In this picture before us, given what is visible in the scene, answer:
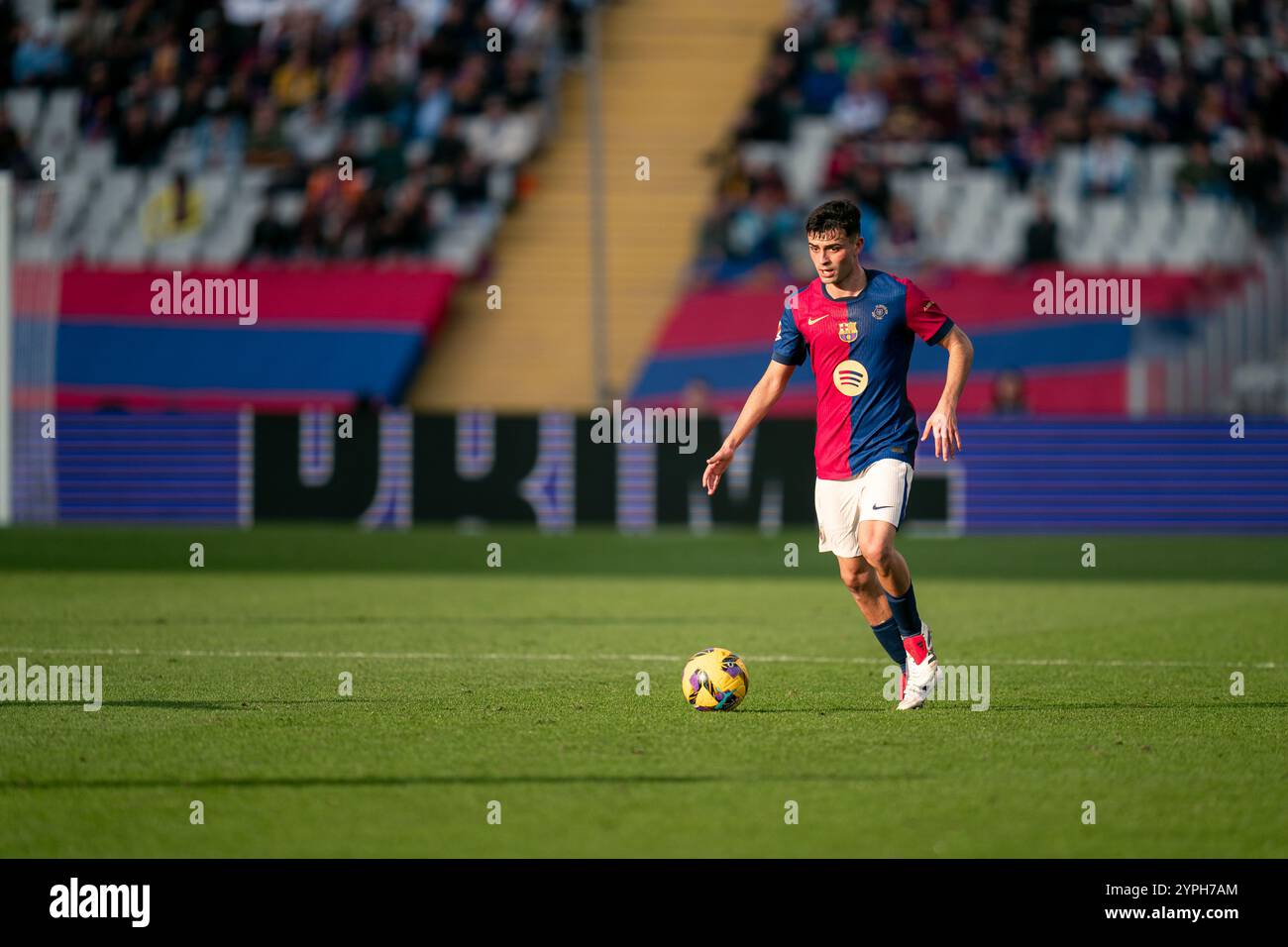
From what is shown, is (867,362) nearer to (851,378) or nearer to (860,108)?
(851,378)

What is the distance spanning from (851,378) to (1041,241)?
16644 millimetres

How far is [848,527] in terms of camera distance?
8.48 meters

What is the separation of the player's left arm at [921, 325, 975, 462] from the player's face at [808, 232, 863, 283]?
0.59 metres

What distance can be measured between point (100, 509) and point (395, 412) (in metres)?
4.10

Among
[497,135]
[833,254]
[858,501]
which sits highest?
[497,135]

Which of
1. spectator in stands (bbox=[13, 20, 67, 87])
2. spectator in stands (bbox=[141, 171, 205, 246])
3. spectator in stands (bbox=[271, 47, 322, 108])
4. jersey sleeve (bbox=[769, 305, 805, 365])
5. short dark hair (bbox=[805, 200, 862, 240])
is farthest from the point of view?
spectator in stands (bbox=[13, 20, 67, 87])

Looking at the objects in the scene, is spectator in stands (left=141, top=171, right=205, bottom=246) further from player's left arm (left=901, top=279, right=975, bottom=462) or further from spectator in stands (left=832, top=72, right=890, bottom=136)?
player's left arm (left=901, top=279, right=975, bottom=462)

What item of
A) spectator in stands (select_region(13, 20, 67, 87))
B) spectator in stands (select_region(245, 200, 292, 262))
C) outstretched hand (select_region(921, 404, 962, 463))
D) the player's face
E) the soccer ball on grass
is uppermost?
spectator in stands (select_region(13, 20, 67, 87))

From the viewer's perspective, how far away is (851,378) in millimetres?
8492

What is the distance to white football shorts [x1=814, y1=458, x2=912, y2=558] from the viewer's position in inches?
328

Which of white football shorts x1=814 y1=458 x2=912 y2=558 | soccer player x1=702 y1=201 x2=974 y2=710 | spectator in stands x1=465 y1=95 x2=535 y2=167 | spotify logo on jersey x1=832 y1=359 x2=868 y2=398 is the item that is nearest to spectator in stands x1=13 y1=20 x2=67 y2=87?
spectator in stands x1=465 y1=95 x2=535 y2=167

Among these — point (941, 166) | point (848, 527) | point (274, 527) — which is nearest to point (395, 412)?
point (274, 527)

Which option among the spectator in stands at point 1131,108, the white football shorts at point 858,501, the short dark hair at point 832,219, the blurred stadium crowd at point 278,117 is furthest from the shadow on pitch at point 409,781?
the spectator in stands at point 1131,108

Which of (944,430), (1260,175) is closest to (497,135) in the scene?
(1260,175)
